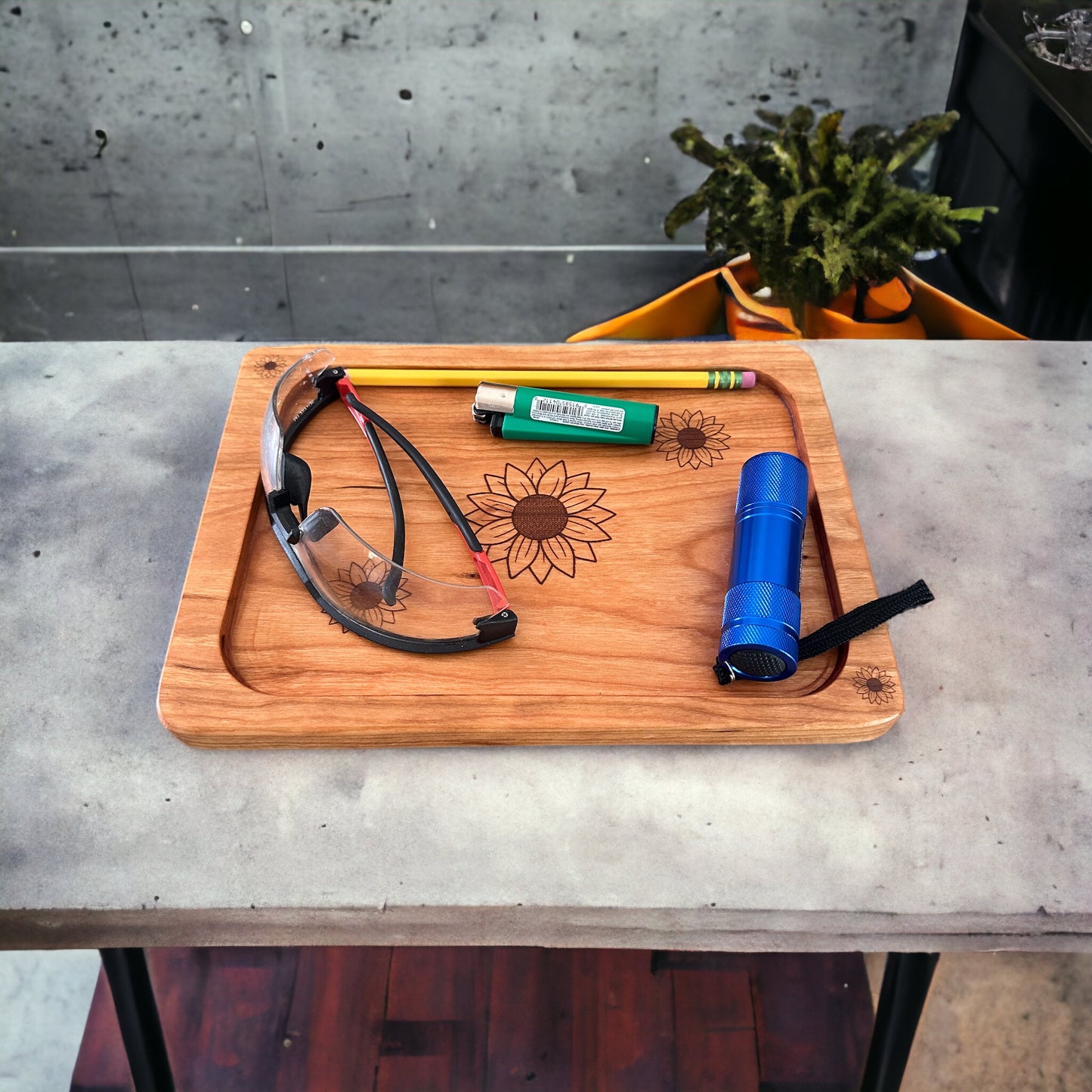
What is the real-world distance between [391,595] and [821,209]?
59cm

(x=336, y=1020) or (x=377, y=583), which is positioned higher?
(x=377, y=583)

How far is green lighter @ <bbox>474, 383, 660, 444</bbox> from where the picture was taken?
72 cm

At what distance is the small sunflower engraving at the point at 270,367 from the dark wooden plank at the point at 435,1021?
2.16 feet

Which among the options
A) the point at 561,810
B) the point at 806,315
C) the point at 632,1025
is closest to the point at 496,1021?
the point at 632,1025

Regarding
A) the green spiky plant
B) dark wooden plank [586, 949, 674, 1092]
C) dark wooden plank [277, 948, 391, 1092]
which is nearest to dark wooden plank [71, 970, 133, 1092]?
dark wooden plank [277, 948, 391, 1092]

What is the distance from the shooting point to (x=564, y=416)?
722mm

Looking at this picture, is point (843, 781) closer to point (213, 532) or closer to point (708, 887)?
point (708, 887)

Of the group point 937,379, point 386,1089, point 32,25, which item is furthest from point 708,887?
point 32,25

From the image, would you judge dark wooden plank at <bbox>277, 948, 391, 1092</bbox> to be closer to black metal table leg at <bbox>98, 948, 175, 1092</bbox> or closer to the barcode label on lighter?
black metal table leg at <bbox>98, 948, 175, 1092</bbox>

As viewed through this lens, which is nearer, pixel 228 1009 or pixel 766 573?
pixel 766 573

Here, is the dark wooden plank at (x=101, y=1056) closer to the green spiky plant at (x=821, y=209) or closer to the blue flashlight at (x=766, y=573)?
the blue flashlight at (x=766, y=573)

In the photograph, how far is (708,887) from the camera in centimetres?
57

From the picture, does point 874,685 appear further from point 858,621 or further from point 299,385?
point 299,385

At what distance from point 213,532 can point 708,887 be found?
37 cm
